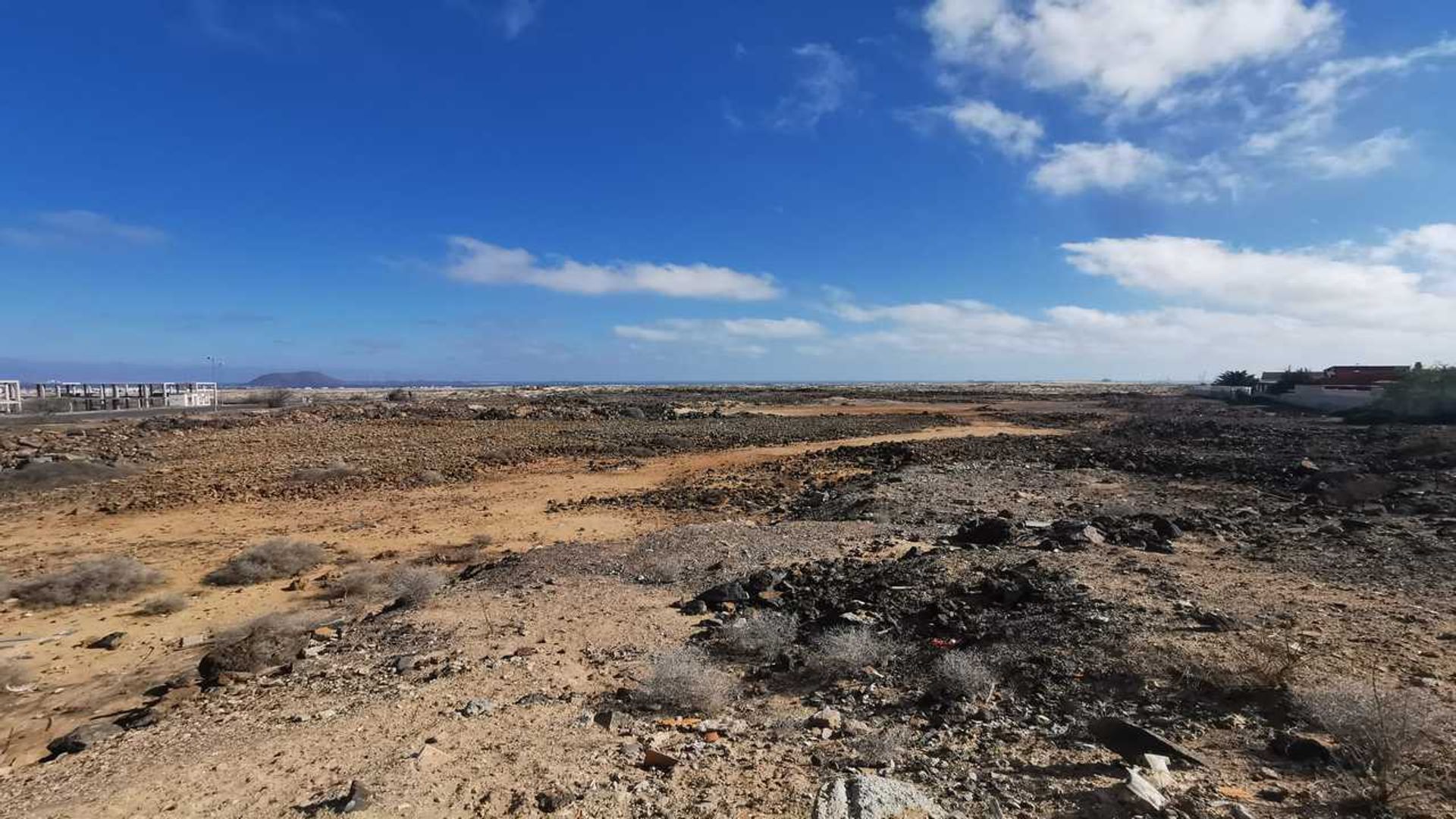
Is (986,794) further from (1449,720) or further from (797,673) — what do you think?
(1449,720)

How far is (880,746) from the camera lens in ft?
14.8

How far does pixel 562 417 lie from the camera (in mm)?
44812

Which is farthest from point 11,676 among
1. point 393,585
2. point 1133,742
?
point 1133,742

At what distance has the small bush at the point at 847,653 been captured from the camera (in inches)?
231

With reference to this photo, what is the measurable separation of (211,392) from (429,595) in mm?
65565

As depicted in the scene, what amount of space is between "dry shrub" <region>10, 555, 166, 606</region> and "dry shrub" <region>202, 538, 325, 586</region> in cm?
85

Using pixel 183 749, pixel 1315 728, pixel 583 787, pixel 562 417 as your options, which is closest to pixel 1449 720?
pixel 1315 728

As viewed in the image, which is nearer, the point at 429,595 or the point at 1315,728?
the point at 1315,728

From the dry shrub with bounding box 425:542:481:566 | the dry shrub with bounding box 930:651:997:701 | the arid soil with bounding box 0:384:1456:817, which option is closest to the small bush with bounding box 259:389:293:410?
the arid soil with bounding box 0:384:1456:817

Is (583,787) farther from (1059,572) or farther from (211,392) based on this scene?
(211,392)

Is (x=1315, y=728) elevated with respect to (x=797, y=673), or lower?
elevated

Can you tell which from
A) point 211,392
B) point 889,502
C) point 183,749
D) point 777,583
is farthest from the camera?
point 211,392

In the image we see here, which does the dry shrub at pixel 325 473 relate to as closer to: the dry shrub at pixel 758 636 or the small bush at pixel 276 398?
the dry shrub at pixel 758 636

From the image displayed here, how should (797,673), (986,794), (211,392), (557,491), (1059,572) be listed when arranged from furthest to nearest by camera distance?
(211,392)
(557,491)
(1059,572)
(797,673)
(986,794)
